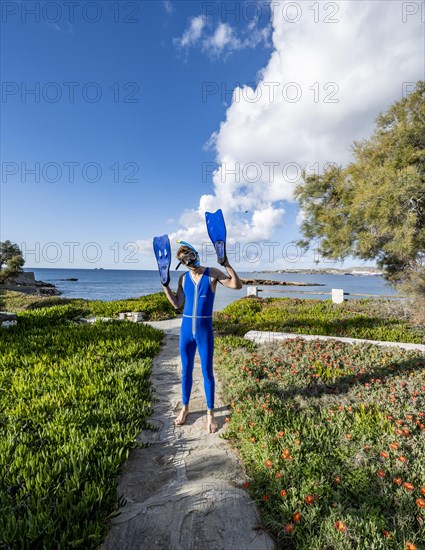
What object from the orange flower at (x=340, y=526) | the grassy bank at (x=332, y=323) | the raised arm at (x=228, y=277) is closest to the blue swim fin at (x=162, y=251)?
the raised arm at (x=228, y=277)

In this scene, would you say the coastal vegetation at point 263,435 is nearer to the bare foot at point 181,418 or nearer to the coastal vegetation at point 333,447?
the coastal vegetation at point 333,447

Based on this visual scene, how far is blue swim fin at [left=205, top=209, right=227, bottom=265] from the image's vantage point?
360cm

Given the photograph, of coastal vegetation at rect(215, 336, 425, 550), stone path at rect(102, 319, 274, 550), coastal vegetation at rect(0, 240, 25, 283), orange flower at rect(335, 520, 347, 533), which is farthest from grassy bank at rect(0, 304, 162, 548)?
coastal vegetation at rect(0, 240, 25, 283)

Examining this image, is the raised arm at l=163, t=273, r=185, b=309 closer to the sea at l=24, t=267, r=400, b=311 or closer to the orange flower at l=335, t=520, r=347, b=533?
the orange flower at l=335, t=520, r=347, b=533

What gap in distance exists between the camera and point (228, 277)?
148 inches

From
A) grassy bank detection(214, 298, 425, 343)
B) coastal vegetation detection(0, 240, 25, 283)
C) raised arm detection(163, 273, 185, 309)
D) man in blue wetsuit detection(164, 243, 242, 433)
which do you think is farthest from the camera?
coastal vegetation detection(0, 240, 25, 283)

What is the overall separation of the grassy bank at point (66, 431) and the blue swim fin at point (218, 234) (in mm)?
2464

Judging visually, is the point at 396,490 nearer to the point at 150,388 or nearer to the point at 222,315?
the point at 150,388

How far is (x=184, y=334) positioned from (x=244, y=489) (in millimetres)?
1916

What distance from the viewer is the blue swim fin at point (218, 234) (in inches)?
142

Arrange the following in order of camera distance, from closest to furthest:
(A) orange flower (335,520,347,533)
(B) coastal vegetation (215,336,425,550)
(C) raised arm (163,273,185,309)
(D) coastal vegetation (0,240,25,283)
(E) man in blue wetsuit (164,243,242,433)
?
(A) orange flower (335,520,347,533), (B) coastal vegetation (215,336,425,550), (E) man in blue wetsuit (164,243,242,433), (C) raised arm (163,273,185,309), (D) coastal vegetation (0,240,25,283)

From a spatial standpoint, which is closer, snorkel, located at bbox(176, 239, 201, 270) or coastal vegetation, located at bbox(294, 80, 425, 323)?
snorkel, located at bbox(176, 239, 201, 270)

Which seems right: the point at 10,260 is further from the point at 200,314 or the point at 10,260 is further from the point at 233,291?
the point at 200,314

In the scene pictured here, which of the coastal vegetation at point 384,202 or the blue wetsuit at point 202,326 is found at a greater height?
the coastal vegetation at point 384,202
